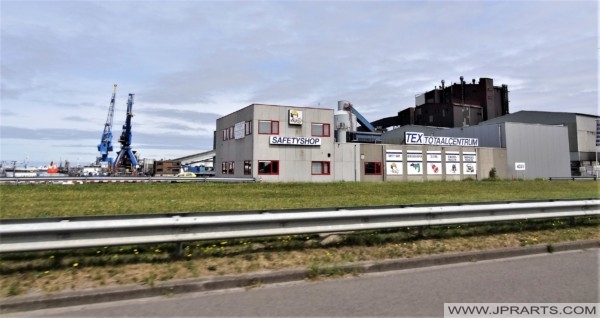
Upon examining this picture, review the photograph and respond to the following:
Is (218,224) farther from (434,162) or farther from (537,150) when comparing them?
(537,150)

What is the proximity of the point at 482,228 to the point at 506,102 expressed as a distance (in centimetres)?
7871

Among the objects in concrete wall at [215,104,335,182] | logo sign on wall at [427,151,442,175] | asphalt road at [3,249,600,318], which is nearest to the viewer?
asphalt road at [3,249,600,318]

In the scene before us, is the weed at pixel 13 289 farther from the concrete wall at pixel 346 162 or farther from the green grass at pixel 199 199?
the concrete wall at pixel 346 162

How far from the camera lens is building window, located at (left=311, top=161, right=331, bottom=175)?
3775cm

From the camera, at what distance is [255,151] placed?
35.6 metres

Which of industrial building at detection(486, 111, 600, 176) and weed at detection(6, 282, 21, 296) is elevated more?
industrial building at detection(486, 111, 600, 176)

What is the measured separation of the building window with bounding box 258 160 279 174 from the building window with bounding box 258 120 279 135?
2.55 meters

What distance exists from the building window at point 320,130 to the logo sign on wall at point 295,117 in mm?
1547

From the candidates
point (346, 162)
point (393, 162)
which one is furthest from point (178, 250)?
point (393, 162)

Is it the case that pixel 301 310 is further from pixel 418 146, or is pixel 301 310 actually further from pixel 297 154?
pixel 418 146

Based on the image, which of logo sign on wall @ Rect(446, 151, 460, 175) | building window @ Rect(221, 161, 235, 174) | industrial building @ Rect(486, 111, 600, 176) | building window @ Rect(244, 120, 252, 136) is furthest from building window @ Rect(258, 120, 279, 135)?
industrial building @ Rect(486, 111, 600, 176)

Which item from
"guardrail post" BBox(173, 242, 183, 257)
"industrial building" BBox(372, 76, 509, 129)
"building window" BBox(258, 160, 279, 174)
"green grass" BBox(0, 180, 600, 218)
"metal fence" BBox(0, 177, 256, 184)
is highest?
"industrial building" BBox(372, 76, 509, 129)

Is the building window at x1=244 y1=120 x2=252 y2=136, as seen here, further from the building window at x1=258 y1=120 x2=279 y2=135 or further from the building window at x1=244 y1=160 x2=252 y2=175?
the building window at x1=244 y1=160 x2=252 y2=175

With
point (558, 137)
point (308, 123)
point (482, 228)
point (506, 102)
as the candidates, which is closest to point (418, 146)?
point (308, 123)
